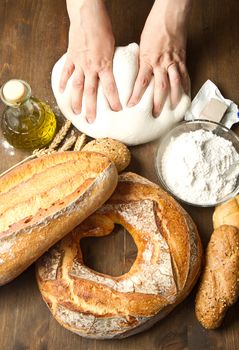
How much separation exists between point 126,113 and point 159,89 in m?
0.10

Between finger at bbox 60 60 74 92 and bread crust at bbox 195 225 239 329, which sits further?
finger at bbox 60 60 74 92

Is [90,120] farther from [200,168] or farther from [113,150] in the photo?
[200,168]

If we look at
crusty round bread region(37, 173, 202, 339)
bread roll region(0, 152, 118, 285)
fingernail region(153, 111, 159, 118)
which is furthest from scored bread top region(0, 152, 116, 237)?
fingernail region(153, 111, 159, 118)

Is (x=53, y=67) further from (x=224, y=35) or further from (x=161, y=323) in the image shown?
(x=161, y=323)

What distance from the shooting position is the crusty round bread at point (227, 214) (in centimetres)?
117

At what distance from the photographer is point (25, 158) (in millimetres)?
1277

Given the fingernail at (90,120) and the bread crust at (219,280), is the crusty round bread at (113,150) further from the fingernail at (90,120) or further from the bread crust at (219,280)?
the bread crust at (219,280)

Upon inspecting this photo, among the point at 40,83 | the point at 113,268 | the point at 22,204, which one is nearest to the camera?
the point at 22,204

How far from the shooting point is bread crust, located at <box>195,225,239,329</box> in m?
1.10

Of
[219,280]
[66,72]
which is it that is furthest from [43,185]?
[219,280]

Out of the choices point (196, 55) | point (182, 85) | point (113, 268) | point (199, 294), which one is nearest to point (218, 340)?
point (199, 294)

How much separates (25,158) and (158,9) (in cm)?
49

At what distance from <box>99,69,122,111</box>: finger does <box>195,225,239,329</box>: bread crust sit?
38 centimetres

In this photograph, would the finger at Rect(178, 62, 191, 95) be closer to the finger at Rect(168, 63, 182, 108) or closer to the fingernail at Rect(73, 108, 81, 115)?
the finger at Rect(168, 63, 182, 108)
